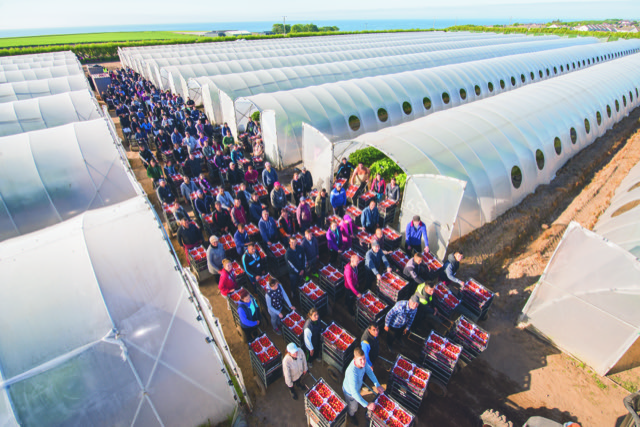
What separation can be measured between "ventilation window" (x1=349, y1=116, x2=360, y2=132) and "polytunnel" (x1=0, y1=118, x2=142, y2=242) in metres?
12.5

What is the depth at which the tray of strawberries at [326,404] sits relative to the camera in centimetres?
571

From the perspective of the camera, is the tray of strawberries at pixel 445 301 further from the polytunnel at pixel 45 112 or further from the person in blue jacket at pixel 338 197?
the polytunnel at pixel 45 112

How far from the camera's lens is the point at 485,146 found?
509 inches

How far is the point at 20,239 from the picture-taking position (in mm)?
6328

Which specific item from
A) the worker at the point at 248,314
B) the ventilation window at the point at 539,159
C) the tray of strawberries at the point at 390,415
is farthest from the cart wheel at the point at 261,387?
the ventilation window at the point at 539,159

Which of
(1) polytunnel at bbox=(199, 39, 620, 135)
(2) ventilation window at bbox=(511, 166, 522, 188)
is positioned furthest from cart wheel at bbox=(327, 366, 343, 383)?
(1) polytunnel at bbox=(199, 39, 620, 135)

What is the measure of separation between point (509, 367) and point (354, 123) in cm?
1518

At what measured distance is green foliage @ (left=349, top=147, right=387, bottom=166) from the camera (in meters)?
15.0

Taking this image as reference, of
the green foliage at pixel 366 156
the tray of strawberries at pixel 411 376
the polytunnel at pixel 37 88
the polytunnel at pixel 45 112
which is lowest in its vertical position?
the tray of strawberries at pixel 411 376

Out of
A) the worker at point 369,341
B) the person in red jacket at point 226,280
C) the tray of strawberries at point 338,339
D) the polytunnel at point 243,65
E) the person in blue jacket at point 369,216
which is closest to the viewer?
the worker at point 369,341

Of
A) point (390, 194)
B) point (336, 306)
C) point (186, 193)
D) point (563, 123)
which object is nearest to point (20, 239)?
point (186, 193)

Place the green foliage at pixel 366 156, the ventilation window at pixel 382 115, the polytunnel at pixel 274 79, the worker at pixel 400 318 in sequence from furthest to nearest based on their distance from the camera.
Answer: the polytunnel at pixel 274 79 → the ventilation window at pixel 382 115 → the green foliage at pixel 366 156 → the worker at pixel 400 318

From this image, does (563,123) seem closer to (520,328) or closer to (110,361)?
(520,328)

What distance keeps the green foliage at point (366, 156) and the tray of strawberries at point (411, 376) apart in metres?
10.2
